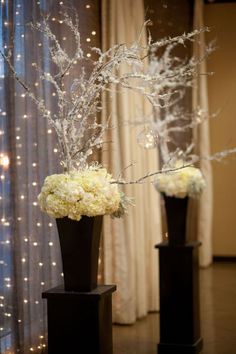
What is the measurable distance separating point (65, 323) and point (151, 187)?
11.4ft

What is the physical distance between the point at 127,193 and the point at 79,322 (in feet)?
9.66

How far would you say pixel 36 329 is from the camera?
4887 millimetres

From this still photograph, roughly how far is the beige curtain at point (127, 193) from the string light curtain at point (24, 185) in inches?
53.4

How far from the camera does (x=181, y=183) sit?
557 centimetres

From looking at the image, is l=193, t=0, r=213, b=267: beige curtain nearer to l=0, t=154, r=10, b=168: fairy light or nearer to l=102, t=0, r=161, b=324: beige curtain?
l=102, t=0, r=161, b=324: beige curtain

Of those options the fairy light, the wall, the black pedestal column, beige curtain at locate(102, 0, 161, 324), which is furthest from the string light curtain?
the wall

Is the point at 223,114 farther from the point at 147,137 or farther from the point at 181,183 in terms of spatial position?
the point at 147,137

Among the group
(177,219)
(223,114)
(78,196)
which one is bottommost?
(177,219)

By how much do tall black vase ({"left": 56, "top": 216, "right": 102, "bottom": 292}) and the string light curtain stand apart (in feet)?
3.74

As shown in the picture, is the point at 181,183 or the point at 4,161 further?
the point at 181,183

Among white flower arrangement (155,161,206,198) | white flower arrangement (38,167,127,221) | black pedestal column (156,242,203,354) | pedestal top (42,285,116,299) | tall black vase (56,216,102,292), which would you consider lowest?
black pedestal column (156,242,203,354)

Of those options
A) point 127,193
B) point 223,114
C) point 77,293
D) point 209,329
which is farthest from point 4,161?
point 223,114

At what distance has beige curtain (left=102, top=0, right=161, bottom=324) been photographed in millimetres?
6340

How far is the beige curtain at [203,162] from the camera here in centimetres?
1001
